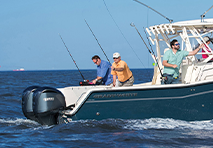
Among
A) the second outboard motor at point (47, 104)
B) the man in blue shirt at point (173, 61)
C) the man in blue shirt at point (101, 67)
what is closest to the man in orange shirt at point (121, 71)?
the man in blue shirt at point (173, 61)

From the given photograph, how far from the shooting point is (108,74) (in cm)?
892

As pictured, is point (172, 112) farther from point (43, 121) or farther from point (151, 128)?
point (43, 121)

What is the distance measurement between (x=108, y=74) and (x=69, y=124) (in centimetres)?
214

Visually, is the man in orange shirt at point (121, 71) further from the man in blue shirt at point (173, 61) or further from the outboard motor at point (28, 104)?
the outboard motor at point (28, 104)

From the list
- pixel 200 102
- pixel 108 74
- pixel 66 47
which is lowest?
pixel 200 102

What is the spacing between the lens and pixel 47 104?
285 inches

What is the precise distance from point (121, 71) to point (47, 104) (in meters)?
1.72

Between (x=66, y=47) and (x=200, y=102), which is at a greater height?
(x=66, y=47)

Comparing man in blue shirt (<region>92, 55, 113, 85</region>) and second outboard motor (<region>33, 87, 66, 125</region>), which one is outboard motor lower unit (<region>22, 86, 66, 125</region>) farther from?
man in blue shirt (<region>92, 55, 113, 85</region>)

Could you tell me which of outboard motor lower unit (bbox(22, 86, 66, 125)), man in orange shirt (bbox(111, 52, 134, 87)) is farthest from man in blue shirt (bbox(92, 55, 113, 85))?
outboard motor lower unit (bbox(22, 86, 66, 125))

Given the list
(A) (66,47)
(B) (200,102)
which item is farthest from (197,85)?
(A) (66,47)

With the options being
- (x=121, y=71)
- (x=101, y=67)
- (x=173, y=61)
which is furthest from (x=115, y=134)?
(x=101, y=67)

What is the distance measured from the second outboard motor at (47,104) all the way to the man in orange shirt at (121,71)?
129 centimetres

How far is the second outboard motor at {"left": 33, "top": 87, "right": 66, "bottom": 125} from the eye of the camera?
724 centimetres
